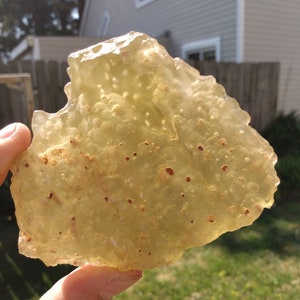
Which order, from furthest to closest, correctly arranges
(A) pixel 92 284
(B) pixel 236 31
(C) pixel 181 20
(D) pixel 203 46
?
(C) pixel 181 20 → (D) pixel 203 46 → (B) pixel 236 31 → (A) pixel 92 284

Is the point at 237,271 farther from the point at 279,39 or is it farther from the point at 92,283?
the point at 279,39

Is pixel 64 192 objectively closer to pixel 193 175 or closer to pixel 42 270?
pixel 193 175

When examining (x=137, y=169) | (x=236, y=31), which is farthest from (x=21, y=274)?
(x=236, y=31)

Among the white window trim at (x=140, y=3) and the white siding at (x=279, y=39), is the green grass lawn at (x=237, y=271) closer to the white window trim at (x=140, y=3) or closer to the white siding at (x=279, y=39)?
the white siding at (x=279, y=39)

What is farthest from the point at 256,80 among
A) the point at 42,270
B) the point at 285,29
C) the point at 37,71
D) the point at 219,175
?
the point at 219,175

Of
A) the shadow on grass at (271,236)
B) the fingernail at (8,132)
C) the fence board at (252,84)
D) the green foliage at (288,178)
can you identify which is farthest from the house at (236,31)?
the fingernail at (8,132)

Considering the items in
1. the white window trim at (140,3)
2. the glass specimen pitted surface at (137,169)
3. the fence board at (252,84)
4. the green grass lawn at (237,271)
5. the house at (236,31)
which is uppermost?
the glass specimen pitted surface at (137,169)
